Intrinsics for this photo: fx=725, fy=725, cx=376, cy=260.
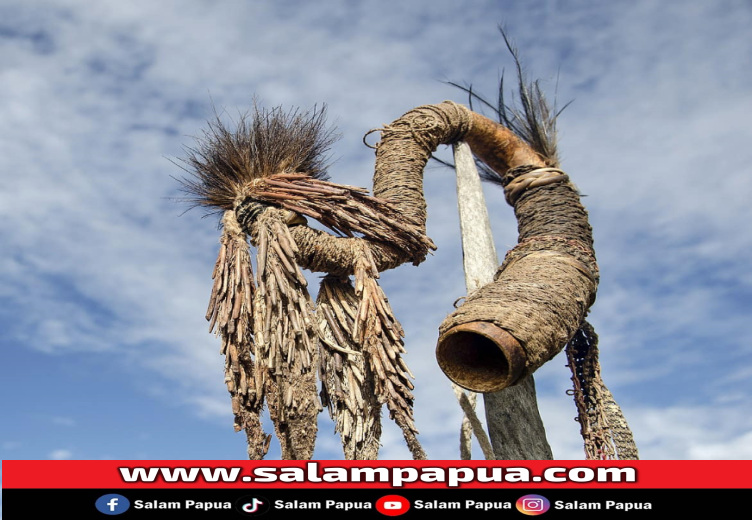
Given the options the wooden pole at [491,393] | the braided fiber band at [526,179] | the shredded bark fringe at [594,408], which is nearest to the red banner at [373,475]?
the wooden pole at [491,393]

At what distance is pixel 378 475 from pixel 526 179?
2.75 metres

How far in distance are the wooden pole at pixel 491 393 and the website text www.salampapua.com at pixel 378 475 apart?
3.84 feet

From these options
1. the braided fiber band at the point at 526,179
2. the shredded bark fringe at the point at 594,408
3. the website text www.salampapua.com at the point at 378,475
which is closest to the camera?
the website text www.salampapua.com at the point at 378,475

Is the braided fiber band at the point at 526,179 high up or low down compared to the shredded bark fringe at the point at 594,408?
up

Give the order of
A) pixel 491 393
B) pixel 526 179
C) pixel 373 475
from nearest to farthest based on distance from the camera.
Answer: pixel 373 475 → pixel 491 393 → pixel 526 179

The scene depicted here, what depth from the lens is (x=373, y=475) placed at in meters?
3.18
